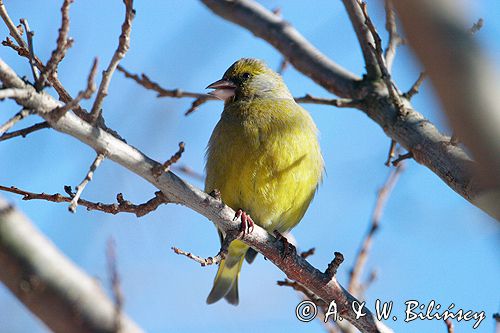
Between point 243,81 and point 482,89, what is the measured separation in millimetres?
4177

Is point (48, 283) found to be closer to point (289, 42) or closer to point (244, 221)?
point (244, 221)

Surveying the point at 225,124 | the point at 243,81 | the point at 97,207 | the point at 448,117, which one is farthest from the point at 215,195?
the point at 243,81

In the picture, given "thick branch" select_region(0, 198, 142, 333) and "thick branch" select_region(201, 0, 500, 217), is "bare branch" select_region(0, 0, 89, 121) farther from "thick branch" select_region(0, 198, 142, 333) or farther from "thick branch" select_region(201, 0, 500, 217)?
"thick branch" select_region(201, 0, 500, 217)

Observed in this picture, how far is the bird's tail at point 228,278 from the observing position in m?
5.05

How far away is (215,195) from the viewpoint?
3.24 m

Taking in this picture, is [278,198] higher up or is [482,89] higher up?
[278,198]

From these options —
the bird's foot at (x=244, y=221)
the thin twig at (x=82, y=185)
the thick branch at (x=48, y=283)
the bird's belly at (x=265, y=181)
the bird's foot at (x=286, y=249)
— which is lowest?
the thick branch at (x=48, y=283)

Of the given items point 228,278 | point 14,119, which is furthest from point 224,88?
point 14,119

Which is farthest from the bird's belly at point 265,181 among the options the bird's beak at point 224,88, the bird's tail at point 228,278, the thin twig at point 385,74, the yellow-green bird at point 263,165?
the bird's beak at point 224,88

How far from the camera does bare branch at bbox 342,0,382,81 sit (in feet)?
13.7

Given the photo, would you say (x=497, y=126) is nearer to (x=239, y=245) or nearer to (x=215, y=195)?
(x=215, y=195)

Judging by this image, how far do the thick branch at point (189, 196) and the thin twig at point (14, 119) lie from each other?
0.04 m

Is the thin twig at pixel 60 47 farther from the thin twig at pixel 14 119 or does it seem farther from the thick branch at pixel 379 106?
the thick branch at pixel 379 106

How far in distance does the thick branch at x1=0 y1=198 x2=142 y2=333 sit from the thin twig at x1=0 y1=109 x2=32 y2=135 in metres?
0.29
